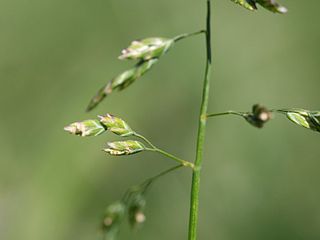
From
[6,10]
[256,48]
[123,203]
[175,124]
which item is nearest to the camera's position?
[123,203]

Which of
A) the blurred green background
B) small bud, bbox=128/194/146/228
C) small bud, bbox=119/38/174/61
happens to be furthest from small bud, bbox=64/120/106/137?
the blurred green background

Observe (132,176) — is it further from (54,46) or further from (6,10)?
(6,10)

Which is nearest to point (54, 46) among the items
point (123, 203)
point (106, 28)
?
point (106, 28)

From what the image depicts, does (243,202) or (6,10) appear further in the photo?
(6,10)

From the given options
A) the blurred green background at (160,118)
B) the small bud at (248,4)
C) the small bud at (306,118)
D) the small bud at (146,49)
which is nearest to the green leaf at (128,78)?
the small bud at (146,49)

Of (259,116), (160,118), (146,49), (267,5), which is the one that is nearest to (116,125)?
(146,49)

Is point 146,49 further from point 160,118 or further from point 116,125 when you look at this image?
point 160,118

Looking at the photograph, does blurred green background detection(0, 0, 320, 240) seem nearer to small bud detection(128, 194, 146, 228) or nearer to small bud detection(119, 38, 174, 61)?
small bud detection(128, 194, 146, 228)
